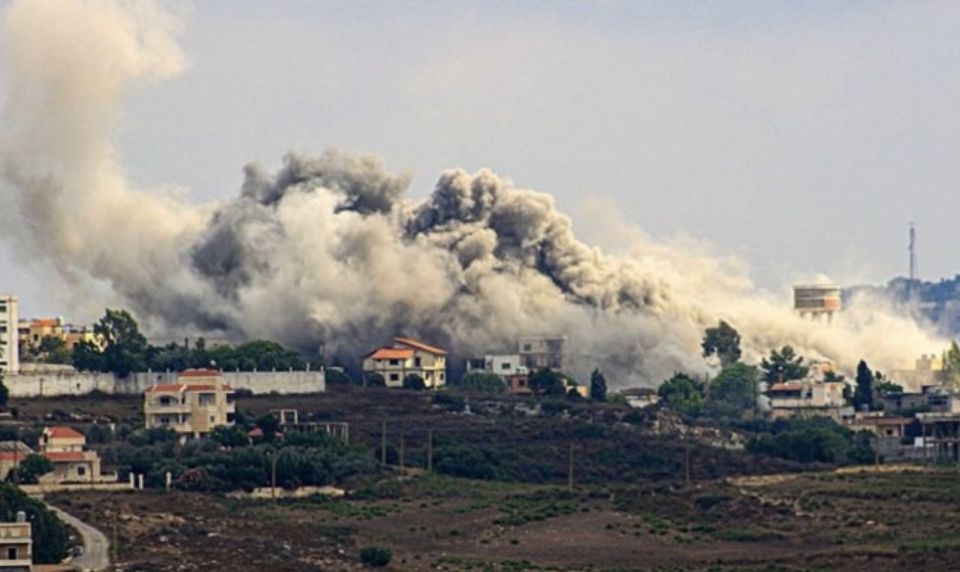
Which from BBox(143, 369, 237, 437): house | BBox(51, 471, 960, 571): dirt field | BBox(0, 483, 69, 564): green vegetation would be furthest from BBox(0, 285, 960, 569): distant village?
BBox(0, 483, 69, 564): green vegetation

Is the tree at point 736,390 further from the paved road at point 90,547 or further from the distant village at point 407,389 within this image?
the paved road at point 90,547

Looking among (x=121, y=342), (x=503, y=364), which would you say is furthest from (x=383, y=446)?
(x=503, y=364)

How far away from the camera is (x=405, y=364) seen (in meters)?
174

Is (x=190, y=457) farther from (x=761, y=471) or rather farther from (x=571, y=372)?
(x=571, y=372)

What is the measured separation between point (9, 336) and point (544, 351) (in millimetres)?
33210

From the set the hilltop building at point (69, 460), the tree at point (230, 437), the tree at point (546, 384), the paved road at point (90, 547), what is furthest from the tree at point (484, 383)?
the paved road at point (90, 547)

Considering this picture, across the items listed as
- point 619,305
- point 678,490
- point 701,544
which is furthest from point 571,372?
point 701,544

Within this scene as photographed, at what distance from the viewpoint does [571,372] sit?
186 metres

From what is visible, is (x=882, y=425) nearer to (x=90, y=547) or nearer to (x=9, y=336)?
(x=9, y=336)

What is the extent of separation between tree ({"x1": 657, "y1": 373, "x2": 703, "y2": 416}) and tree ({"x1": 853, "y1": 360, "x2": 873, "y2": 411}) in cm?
866

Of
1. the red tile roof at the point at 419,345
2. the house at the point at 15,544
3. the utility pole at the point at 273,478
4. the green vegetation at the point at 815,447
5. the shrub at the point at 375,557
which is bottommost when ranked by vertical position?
the shrub at the point at 375,557

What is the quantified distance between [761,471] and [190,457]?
2733 centimetres

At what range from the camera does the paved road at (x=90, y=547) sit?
104000mm

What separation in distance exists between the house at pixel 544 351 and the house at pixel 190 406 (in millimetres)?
37445
